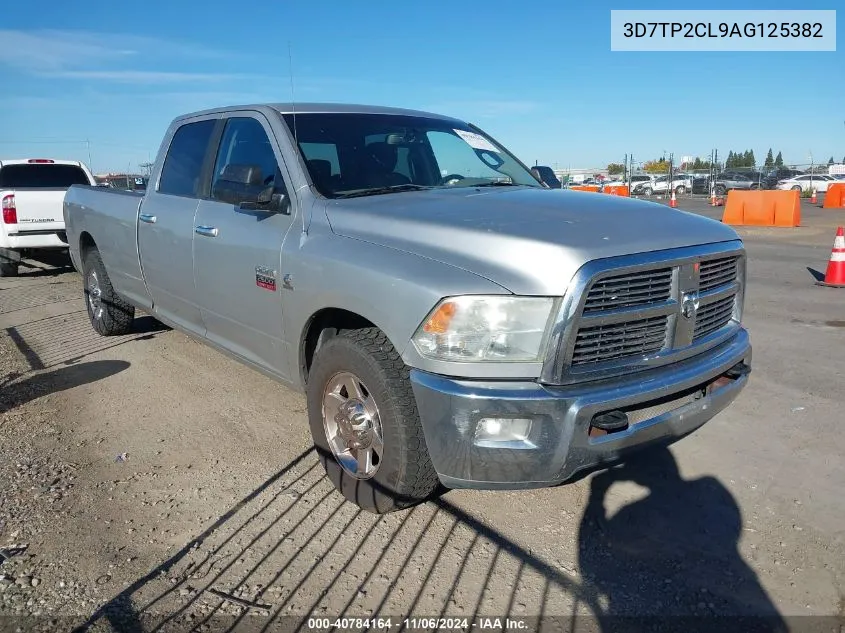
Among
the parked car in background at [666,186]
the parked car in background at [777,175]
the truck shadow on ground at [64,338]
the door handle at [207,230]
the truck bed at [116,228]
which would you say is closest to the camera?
the door handle at [207,230]

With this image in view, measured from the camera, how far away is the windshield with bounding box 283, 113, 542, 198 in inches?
155

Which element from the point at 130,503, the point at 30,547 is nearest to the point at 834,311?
the point at 130,503

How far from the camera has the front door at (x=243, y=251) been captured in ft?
12.5

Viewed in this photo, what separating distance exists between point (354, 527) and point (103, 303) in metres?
4.45

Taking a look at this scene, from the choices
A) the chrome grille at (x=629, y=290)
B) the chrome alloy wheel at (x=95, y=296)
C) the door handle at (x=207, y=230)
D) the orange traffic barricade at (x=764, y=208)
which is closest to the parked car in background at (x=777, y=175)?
the orange traffic barricade at (x=764, y=208)

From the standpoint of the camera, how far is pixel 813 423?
173 inches

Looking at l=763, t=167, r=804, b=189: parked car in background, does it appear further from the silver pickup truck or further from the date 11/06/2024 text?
the date 11/06/2024 text

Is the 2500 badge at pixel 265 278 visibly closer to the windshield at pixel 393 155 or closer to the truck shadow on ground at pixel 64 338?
the windshield at pixel 393 155

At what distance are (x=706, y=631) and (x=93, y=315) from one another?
624 centimetres

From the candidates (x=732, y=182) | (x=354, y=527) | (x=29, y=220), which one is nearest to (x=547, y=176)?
(x=354, y=527)

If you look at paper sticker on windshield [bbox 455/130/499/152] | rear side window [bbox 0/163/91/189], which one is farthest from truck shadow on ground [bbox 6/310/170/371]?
rear side window [bbox 0/163/91/189]

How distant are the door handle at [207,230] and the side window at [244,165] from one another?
0.18 metres

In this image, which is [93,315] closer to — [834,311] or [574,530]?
[574,530]

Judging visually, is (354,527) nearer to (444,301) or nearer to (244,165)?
(444,301)
